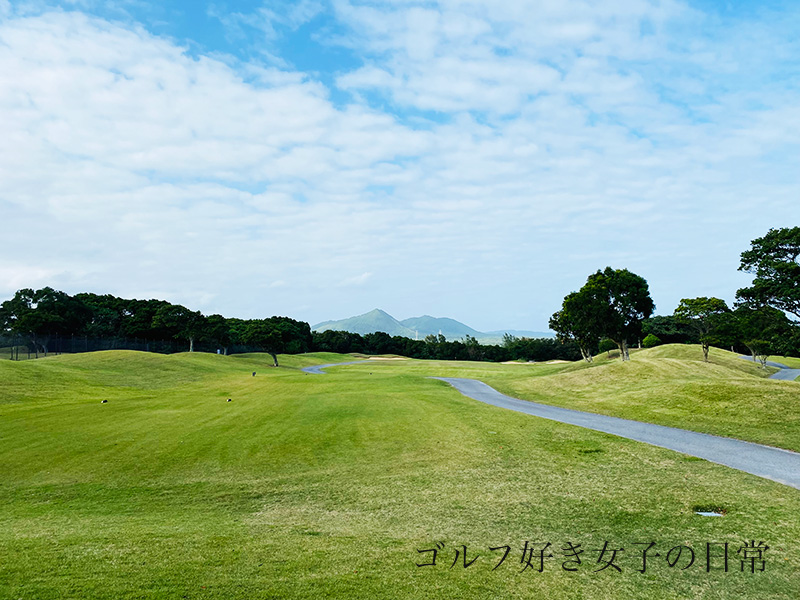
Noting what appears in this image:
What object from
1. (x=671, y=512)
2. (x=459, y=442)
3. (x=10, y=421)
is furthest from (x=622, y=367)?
(x=10, y=421)

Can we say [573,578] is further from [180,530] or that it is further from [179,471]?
[179,471]

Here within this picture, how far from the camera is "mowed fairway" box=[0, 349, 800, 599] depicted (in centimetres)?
611

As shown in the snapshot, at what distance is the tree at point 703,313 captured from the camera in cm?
5782

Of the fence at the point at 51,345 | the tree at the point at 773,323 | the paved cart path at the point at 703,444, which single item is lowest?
the paved cart path at the point at 703,444

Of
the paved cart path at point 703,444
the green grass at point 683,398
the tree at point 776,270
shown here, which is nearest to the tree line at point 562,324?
the tree at point 776,270

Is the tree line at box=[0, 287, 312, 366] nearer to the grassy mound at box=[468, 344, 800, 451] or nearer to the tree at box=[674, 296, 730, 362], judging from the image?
the grassy mound at box=[468, 344, 800, 451]

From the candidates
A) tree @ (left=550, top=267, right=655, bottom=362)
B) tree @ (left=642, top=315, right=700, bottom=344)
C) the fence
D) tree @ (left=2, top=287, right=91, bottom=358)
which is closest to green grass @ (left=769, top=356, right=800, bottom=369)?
tree @ (left=642, top=315, right=700, bottom=344)

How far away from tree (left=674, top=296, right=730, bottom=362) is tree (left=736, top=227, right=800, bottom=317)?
28607mm

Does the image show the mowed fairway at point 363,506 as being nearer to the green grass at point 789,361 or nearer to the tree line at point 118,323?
the green grass at point 789,361

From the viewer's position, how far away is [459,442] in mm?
16766

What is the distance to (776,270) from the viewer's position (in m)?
29.0

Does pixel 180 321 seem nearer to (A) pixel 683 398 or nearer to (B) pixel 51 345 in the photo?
(B) pixel 51 345

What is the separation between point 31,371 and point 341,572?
48.0 metres

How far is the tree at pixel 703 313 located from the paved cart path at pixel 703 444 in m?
42.3
